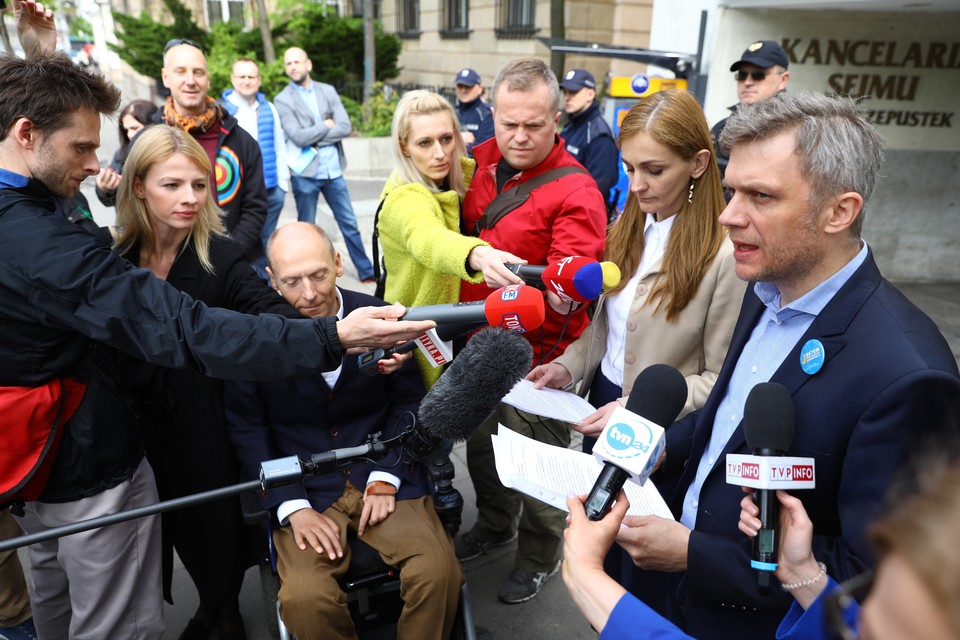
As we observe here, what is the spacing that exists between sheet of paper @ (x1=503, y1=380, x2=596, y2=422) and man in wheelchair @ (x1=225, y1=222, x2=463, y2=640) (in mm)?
459

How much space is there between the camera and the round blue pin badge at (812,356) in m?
1.59

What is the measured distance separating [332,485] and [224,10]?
2403 centimetres

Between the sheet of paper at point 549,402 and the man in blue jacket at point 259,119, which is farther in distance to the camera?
the man in blue jacket at point 259,119

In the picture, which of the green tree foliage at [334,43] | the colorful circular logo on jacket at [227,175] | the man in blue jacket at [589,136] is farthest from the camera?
the green tree foliage at [334,43]

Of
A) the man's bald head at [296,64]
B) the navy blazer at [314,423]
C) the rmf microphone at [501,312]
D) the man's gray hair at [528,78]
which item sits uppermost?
the man's gray hair at [528,78]

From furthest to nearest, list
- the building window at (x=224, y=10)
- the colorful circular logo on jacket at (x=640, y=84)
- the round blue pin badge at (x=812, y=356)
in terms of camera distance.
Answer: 1. the building window at (x=224, y=10)
2. the colorful circular logo on jacket at (x=640, y=84)
3. the round blue pin badge at (x=812, y=356)

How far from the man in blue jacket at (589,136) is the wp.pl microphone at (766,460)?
4631mm

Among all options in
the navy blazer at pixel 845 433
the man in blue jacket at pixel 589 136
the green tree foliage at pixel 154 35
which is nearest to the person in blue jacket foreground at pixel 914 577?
the navy blazer at pixel 845 433

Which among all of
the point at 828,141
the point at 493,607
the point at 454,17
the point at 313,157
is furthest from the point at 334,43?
the point at 828,141

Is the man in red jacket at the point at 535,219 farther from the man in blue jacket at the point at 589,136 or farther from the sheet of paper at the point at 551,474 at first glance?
the man in blue jacket at the point at 589,136

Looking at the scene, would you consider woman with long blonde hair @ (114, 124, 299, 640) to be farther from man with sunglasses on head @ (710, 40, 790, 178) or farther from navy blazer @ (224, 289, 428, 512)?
man with sunglasses on head @ (710, 40, 790, 178)

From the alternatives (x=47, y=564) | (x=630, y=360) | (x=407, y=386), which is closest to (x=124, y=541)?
(x=47, y=564)

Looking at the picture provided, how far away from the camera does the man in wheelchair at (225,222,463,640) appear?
95.7 inches

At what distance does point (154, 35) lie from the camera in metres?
17.5
